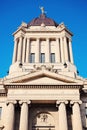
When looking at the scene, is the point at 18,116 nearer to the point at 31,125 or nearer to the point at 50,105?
the point at 31,125

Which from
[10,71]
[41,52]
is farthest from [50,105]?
[41,52]

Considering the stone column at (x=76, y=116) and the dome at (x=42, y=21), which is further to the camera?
the dome at (x=42, y=21)

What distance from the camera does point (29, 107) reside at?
30.2 m

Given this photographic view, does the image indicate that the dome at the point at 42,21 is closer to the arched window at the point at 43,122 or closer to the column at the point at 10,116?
the arched window at the point at 43,122

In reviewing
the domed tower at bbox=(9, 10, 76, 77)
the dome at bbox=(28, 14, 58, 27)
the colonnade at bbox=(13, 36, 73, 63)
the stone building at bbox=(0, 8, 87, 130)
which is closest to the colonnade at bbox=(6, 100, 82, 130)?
the stone building at bbox=(0, 8, 87, 130)

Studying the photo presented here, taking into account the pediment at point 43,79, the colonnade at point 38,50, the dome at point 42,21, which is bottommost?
the pediment at point 43,79

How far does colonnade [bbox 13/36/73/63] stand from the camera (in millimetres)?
39594

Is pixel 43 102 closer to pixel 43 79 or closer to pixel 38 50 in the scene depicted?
pixel 43 79

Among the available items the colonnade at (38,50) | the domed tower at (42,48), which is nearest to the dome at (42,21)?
the domed tower at (42,48)

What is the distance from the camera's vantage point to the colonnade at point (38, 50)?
3959 centimetres

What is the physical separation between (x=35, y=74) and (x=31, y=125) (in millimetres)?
5972

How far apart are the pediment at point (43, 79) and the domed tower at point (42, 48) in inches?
215

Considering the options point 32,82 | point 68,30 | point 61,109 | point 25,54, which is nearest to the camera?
point 61,109

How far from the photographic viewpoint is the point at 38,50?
40.8 m
